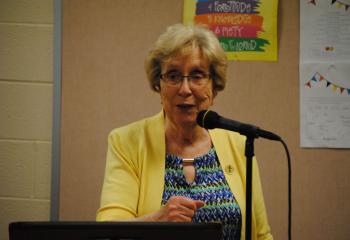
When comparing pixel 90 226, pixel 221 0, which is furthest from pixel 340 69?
pixel 90 226

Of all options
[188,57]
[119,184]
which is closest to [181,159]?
[119,184]

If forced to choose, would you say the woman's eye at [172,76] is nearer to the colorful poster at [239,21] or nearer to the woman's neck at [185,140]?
the woman's neck at [185,140]

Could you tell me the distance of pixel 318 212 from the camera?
1751 mm

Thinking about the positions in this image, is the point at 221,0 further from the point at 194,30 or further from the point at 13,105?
the point at 13,105

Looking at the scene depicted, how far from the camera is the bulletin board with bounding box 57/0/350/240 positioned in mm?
1747

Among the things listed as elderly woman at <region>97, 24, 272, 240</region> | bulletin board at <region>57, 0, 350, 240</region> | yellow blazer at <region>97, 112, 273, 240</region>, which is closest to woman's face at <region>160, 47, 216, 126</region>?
elderly woman at <region>97, 24, 272, 240</region>

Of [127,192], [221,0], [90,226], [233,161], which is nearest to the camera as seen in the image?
[90,226]

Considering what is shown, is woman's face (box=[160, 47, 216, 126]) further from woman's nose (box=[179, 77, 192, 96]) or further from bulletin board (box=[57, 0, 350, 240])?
bulletin board (box=[57, 0, 350, 240])

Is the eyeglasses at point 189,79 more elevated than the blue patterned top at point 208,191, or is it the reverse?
the eyeglasses at point 189,79

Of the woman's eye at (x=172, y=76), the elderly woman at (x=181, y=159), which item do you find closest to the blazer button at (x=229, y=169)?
the elderly woman at (x=181, y=159)

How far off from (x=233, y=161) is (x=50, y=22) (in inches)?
39.5

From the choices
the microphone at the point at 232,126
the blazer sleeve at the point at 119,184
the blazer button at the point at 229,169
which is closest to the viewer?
the microphone at the point at 232,126

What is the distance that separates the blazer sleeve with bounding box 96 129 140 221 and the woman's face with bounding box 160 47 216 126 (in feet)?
0.68

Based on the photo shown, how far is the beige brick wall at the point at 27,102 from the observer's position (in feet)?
5.78
